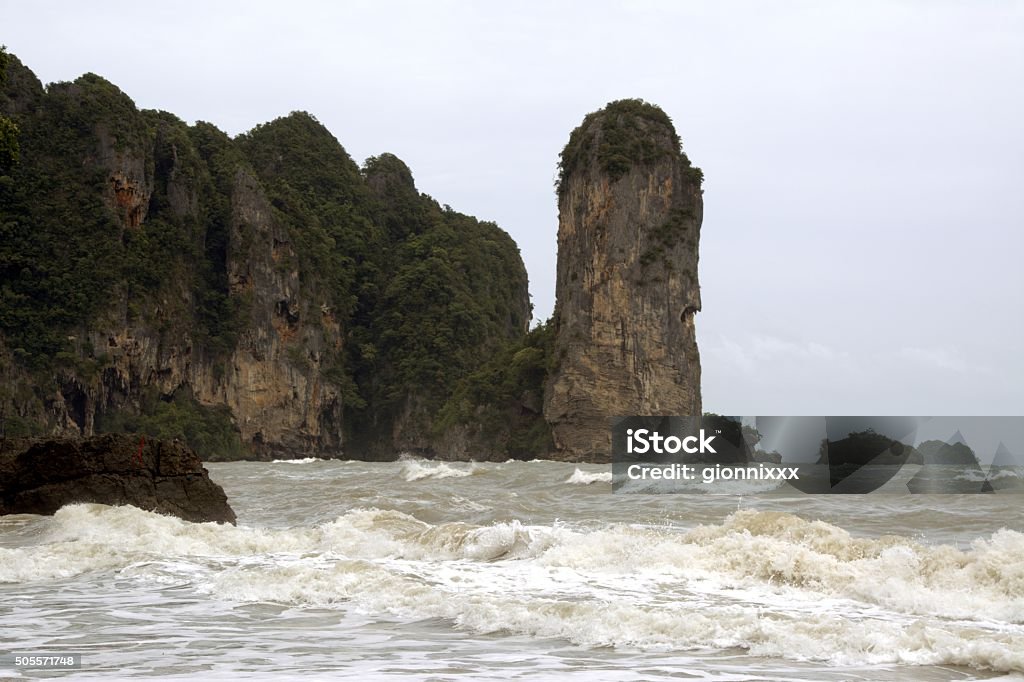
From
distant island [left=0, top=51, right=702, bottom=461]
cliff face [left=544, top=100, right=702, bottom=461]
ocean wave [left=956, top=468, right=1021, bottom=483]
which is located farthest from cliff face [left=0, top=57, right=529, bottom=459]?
ocean wave [left=956, top=468, right=1021, bottom=483]

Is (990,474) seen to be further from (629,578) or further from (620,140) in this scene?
(620,140)

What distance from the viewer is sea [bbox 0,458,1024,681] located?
207 inches

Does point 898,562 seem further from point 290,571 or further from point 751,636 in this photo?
point 290,571

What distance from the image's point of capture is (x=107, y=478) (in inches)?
458

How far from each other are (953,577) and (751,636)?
2.20m

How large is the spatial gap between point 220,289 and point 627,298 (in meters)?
24.7

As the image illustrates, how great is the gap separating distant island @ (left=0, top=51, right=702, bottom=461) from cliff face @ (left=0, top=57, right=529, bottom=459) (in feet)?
0.42

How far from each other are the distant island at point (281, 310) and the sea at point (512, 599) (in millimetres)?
40620

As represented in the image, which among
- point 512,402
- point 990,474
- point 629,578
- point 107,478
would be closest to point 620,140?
point 512,402

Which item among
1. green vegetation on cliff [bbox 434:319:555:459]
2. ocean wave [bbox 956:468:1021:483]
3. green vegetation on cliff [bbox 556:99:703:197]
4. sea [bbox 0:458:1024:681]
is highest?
green vegetation on cliff [bbox 556:99:703:197]

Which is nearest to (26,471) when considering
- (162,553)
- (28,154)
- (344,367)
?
(162,553)

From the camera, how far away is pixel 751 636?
19.0 ft

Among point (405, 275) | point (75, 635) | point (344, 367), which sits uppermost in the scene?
point (405, 275)

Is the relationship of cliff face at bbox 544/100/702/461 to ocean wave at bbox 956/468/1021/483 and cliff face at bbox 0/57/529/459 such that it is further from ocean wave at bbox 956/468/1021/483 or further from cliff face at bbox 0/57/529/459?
ocean wave at bbox 956/468/1021/483
